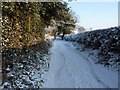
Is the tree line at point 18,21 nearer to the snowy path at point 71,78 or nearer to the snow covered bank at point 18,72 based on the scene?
the snow covered bank at point 18,72

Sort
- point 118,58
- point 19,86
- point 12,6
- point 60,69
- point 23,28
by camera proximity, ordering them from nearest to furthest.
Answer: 1. point 19,86
2. point 12,6
3. point 60,69
4. point 118,58
5. point 23,28

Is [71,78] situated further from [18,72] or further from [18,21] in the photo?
[18,21]

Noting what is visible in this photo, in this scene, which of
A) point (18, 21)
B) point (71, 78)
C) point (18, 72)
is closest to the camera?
point (18, 72)

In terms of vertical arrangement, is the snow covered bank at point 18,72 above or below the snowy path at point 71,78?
above

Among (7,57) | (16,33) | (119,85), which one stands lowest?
(119,85)

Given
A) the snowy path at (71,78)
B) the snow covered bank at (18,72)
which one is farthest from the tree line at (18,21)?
the snowy path at (71,78)

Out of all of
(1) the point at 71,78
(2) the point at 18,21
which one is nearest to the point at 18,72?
(1) the point at 71,78

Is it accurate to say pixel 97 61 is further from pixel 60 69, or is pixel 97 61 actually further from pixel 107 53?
pixel 60 69

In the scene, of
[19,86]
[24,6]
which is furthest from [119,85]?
[24,6]

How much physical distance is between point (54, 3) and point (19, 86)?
49.5ft

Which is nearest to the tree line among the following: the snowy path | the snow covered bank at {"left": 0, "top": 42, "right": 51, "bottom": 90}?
the snow covered bank at {"left": 0, "top": 42, "right": 51, "bottom": 90}

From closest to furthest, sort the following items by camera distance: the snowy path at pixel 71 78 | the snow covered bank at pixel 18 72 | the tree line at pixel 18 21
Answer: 1. the snow covered bank at pixel 18 72
2. the snowy path at pixel 71 78
3. the tree line at pixel 18 21

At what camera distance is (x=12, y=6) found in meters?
14.2

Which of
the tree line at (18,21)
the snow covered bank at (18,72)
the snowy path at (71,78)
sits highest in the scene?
the tree line at (18,21)
